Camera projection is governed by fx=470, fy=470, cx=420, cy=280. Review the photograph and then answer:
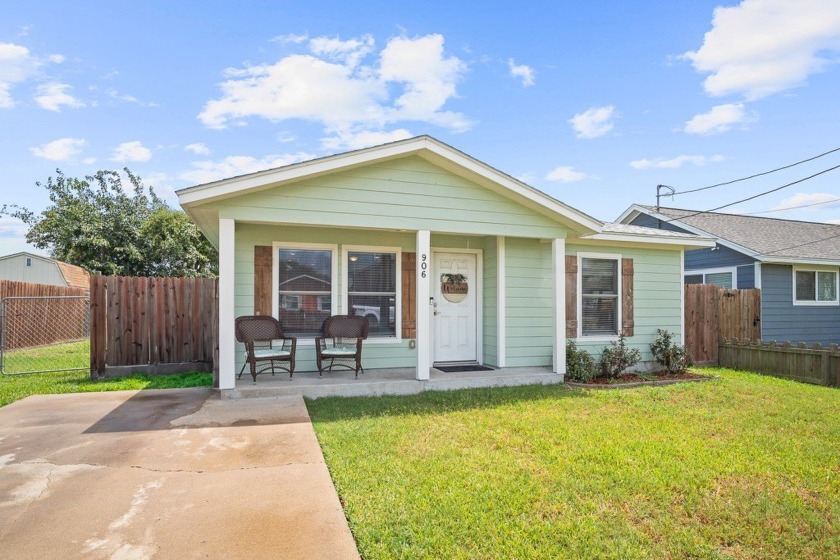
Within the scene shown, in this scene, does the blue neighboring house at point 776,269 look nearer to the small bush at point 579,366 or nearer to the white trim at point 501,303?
the small bush at point 579,366

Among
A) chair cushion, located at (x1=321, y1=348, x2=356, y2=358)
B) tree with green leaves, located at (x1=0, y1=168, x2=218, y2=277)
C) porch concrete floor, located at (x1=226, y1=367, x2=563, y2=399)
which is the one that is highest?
tree with green leaves, located at (x1=0, y1=168, x2=218, y2=277)

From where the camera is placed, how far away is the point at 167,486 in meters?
3.23

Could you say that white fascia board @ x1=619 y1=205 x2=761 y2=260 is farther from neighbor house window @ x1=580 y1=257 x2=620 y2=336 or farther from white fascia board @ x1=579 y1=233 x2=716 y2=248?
neighbor house window @ x1=580 y1=257 x2=620 y2=336

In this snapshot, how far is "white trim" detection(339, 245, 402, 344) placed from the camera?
704cm

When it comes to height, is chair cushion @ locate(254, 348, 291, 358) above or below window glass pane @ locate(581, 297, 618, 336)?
below

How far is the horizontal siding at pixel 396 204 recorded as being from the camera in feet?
18.9

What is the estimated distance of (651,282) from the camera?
8.59m

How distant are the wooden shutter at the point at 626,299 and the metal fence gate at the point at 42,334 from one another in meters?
9.51

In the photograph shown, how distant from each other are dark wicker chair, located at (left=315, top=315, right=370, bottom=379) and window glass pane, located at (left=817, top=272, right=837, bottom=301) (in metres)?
12.7

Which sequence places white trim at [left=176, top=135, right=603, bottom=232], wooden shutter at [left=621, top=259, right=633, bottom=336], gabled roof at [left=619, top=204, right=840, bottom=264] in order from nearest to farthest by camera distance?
white trim at [left=176, top=135, right=603, bottom=232]
wooden shutter at [left=621, top=259, right=633, bottom=336]
gabled roof at [left=619, top=204, right=840, bottom=264]

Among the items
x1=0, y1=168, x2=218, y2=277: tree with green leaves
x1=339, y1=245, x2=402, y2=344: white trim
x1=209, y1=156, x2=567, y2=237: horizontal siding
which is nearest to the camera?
x1=209, y1=156, x2=567, y2=237: horizontal siding

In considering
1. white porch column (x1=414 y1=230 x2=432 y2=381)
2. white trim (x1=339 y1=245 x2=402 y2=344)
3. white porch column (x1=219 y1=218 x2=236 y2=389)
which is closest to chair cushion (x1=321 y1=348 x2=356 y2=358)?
white trim (x1=339 y1=245 x2=402 y2=344)

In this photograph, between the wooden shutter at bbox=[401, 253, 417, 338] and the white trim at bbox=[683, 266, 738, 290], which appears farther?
the white trim at bbox=[683, 266, 738, 290]

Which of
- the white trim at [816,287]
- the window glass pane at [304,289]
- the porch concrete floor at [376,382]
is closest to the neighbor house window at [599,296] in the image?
the porch concrete floor at [376,382]
